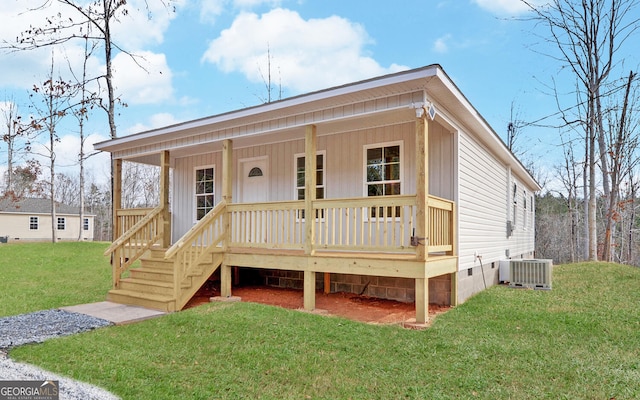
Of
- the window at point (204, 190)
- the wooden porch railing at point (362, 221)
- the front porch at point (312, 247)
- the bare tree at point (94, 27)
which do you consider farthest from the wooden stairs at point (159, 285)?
the bare tree at point (94, 27)

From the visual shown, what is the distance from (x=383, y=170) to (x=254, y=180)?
11.0 ft

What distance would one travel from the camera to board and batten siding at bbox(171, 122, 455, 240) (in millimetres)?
7480

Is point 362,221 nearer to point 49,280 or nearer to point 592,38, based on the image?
point 49,280

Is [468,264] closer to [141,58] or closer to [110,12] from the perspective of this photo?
[141,58]

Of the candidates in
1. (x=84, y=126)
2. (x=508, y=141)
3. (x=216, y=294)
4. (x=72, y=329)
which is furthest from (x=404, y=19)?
(x=84, y=126)

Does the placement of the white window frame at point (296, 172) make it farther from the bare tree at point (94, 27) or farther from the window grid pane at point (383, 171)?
the bare tree at point (94, 27)

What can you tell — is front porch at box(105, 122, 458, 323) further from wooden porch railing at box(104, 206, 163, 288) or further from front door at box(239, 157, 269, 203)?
front door at box(239, 157, 269, 203)

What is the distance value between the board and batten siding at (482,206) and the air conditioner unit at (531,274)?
0.56m

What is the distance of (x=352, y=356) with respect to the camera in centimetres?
445

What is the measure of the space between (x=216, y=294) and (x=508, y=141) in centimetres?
2348

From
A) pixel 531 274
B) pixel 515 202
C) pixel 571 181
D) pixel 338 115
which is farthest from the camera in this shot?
pixel 571 181

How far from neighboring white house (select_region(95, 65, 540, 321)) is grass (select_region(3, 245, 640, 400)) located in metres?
1.05

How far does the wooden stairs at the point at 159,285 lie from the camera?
6879mm

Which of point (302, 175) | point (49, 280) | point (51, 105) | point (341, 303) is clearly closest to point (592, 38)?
point (302, 175)
